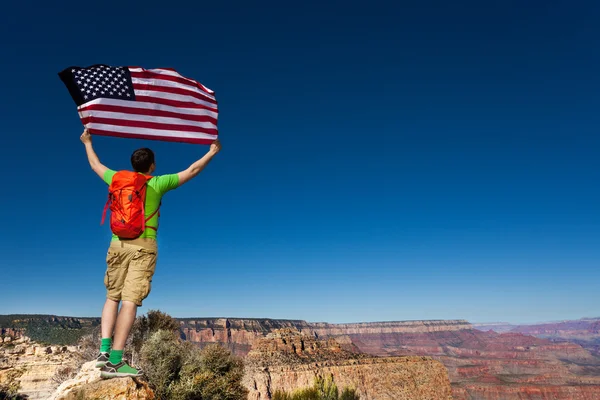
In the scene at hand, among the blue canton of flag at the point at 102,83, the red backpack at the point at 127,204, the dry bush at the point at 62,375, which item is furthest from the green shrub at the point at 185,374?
the blue canton of flag at the point at 102,83

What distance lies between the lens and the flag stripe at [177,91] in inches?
236

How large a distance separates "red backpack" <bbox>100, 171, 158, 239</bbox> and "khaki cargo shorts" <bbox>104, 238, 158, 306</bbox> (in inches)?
5.1

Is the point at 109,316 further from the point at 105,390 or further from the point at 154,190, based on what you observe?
the point at 154,190

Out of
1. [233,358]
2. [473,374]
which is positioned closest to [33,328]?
[233,358]

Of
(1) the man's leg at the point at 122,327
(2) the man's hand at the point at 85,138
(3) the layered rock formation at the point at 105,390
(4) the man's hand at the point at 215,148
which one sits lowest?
(3) the layered rock formation at the point at 105,390

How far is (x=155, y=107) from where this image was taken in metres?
6.04

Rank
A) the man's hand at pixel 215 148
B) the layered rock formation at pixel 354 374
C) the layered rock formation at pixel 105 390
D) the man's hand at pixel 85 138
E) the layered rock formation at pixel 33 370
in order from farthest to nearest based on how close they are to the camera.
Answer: the layered rock formation at pixel 354 374 < the layered rock formation at pixel 33 370 < the man's hand at pixel 215 148 < the man's hand at pixel 85 138 < the layered rock formation at pixel 105 390

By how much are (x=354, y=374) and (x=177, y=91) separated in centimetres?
6239

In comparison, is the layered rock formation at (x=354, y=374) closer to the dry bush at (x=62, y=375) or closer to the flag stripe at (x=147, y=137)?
the dry bush at (x=62, y=375)

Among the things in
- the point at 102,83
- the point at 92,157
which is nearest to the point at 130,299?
the point at 92,157

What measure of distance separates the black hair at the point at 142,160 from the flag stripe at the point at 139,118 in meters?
1.27

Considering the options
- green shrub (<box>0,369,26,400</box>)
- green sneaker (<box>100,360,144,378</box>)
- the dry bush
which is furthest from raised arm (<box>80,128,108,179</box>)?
green shrub (<box>0,369,26,400</box>)

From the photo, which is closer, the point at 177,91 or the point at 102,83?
the point at 102,83

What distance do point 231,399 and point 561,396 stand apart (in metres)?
137
